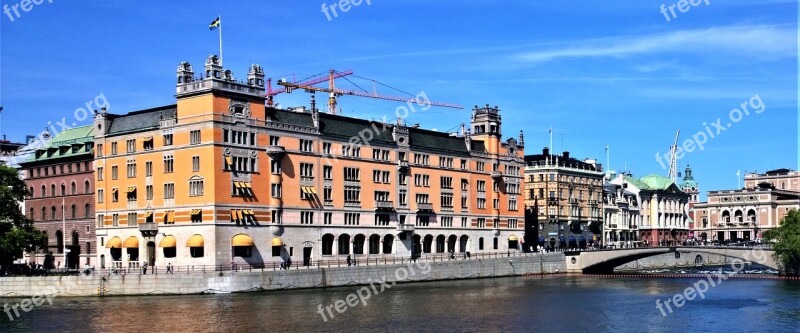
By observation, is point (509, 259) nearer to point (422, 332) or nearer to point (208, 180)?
point (208, 180)

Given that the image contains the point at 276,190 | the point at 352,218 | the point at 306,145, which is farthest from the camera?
the point at 352,218

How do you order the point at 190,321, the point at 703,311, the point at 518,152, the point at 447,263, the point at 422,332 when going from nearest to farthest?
the point at 422,332
the point at 190,321
the point at 703,311
the point at 447,263
the point at 518,152

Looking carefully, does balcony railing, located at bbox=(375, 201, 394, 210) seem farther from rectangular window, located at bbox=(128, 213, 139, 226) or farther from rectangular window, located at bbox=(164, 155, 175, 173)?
rectangular window, located at bbox=(128, 213, 139, 226)

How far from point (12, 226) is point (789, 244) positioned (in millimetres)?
103416

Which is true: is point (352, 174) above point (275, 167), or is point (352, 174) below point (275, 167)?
below

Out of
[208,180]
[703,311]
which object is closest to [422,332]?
[703,311]

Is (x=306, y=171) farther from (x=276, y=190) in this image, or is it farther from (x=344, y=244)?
(x=344, y=244)

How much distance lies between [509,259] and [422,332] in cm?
8021

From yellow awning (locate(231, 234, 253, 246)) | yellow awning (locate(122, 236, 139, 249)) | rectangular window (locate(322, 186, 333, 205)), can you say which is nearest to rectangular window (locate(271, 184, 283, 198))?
yellow awning (locate(231, 234, 253, 246))

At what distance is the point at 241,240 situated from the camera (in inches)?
5015

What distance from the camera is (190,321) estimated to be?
8769 centimetres

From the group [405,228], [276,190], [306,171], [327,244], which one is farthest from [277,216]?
[405,228]

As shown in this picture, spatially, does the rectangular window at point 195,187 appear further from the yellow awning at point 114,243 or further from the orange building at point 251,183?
the yellow awning at point 114,243

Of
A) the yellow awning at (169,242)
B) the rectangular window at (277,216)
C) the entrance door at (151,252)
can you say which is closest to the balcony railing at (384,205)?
the rectangular window at (277,216)
